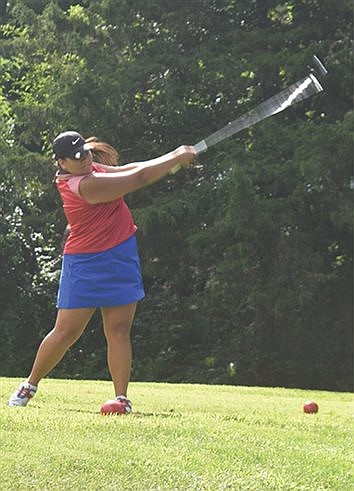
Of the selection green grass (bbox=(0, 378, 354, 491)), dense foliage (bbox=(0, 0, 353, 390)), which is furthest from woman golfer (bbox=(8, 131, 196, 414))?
dense foliage (bbox=(0, 0, 353, 390))

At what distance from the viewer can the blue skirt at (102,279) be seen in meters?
6.04

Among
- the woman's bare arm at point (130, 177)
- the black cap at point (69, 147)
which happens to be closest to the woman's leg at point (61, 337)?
the woman's bare arm at point (130, 177)

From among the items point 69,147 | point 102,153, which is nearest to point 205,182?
point 102,153

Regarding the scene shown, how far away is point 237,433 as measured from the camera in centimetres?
521

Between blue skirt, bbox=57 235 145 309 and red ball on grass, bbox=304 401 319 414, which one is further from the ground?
blue skirt, bbox=57 235 145 309

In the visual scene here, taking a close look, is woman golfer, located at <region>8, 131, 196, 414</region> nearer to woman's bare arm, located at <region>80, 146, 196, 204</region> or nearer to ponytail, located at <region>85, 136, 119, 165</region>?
woman's bare arm, located at <region>80, 146, 196, 204</region>

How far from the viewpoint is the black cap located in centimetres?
593

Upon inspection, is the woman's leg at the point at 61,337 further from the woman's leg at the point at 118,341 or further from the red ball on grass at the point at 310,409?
the red ball on grass at the point at 310,409

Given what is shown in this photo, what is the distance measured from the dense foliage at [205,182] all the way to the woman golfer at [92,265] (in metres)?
7.60

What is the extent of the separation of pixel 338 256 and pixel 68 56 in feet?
15.4

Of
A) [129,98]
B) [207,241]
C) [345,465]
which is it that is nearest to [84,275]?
[345,465]

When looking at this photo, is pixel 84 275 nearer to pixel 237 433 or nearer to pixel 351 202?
pixel 237 433

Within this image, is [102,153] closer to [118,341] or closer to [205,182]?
[118,341]

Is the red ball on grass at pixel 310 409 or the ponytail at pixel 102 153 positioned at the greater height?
the ponytail at pixel 102 153
